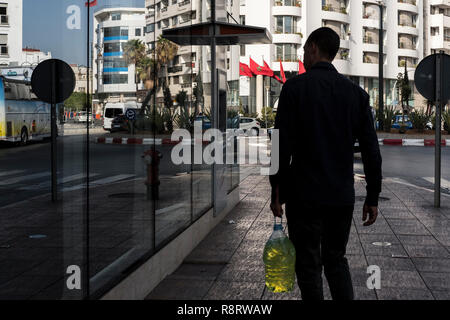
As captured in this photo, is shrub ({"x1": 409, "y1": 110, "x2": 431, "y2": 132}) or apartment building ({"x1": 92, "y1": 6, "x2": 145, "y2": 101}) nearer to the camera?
apartment building ({"x1": 92, "y1": 6, "x2": 145, "y2": 101})

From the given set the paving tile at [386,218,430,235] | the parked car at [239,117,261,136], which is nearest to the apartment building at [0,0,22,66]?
the paving tile at [386,218,430,235]

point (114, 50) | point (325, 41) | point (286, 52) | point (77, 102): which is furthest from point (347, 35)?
point (77, 102)

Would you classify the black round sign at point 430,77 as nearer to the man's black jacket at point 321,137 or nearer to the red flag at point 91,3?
the man's black jacket at point 321,137

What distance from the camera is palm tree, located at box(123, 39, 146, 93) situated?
13.6 ft

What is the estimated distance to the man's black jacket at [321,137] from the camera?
3.73 metres

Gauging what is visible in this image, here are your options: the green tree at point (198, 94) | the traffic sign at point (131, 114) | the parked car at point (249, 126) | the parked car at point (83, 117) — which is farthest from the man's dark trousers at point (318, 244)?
the parked car at point (249, 126)

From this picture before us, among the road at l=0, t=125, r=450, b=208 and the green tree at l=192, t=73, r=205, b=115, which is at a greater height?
the green tree at l=192, t=73, r=205, b=115

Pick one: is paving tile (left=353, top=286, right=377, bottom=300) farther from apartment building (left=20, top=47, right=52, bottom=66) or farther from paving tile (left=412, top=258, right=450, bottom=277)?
apartment building (left=20, top=47, right=52, bottom=66)

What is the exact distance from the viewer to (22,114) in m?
3.22

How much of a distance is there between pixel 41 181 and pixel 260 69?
5818 centimetres

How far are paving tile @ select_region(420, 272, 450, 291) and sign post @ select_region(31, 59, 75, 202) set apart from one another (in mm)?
3214

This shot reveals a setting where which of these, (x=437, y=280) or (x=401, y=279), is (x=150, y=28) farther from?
(x=437, y=280)
